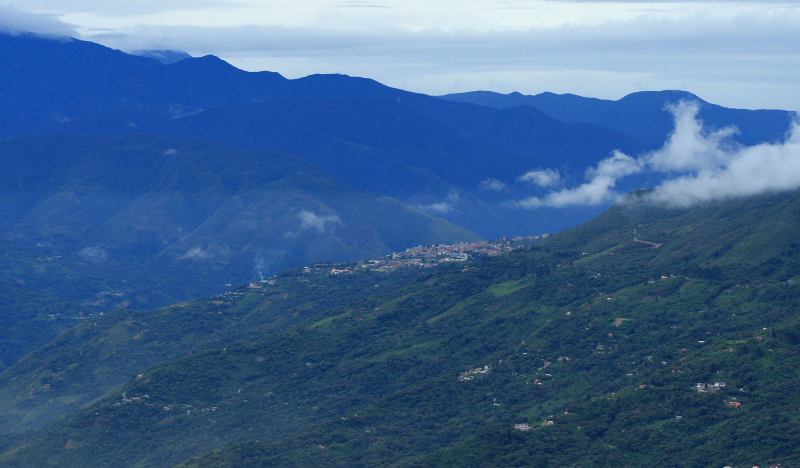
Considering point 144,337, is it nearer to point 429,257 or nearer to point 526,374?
point 429,257

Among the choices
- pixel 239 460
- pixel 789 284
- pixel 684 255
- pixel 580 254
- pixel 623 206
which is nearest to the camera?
pixel 239 460

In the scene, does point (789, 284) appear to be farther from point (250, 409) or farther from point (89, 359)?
point (89, 359)

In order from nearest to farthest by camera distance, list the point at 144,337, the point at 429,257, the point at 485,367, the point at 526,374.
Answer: the point at 526,374 < the point at 485,367 < the point at 144,337 < the point at 429,257

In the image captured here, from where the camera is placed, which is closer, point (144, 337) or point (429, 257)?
point (144, 337)

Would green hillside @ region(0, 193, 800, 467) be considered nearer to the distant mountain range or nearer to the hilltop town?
the distant mountain range

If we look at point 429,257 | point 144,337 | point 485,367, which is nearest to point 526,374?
→ point 485,367

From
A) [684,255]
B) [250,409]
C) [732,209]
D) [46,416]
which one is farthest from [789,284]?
[46,416]

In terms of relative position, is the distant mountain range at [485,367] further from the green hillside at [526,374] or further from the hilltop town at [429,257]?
the hilltop town at [429,257]

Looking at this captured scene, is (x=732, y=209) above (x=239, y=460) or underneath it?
above

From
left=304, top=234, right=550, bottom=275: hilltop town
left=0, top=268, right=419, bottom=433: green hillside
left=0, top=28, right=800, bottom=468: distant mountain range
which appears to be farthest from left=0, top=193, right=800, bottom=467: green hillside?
left=304, top=234, right=550, bottom=275: hilltop town
